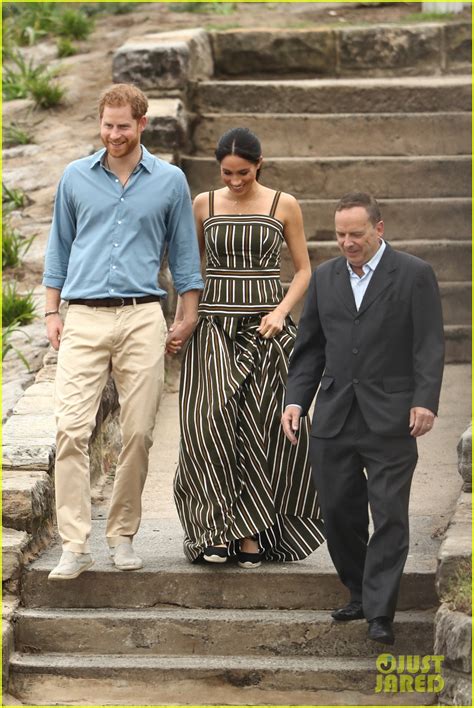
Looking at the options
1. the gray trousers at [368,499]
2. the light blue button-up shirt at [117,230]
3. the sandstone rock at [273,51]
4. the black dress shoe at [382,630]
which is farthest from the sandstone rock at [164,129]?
the black dress shoe at [382,630]

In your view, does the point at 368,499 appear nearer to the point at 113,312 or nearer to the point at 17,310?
the point at 113,312

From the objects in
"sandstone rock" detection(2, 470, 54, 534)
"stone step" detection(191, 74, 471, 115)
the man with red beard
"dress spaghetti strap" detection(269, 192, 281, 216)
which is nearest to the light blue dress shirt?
"dress spaghetti strap" detection(269, 192, 281, 216)

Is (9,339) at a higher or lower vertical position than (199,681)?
higher

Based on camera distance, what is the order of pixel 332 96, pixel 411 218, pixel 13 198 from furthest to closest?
1. pixel 332 96
2. pixel 411 218
3. pixel 13 198

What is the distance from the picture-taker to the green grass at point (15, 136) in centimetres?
995

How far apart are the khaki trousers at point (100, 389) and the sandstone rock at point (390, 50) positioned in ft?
19.2

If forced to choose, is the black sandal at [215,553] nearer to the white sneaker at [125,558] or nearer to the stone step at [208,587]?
the stone step at [208,587]

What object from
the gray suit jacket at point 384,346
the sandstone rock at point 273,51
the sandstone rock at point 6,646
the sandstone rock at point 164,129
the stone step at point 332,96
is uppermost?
the sandstone rock at point 273,51

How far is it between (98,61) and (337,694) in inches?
271

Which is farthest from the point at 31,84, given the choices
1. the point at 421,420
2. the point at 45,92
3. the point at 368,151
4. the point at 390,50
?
the point at 421,420

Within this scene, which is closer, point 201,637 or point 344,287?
point 344,287

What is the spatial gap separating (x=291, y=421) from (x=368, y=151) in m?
4.99

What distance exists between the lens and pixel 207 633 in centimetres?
558

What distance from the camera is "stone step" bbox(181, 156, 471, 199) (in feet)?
32.0
